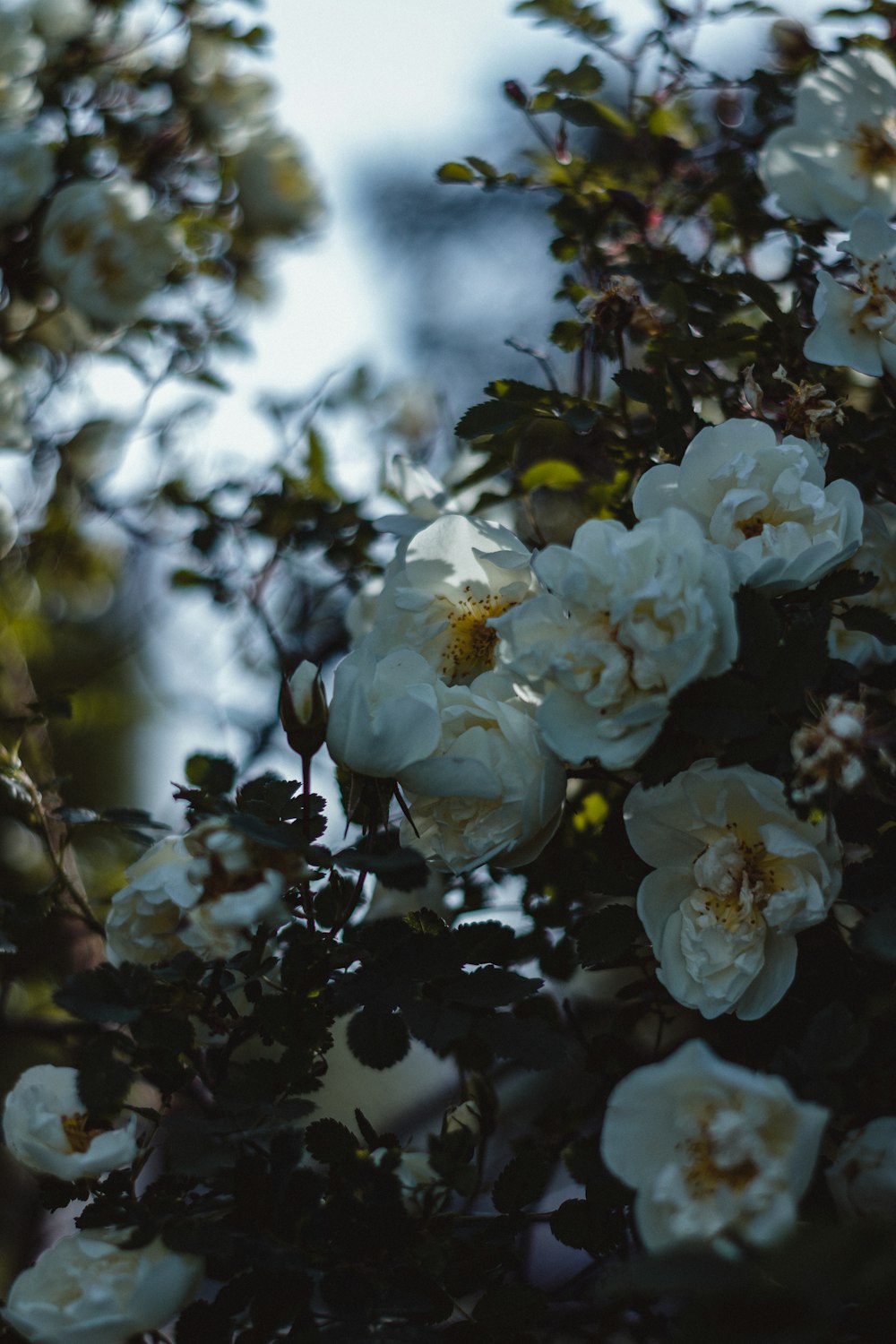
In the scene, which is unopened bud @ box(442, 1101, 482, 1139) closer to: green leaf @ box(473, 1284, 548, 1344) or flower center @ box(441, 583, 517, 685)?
green leaf @ box(473, 1284, 548, 1344)

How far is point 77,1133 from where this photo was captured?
0.49m

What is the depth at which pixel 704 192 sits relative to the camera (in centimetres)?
92

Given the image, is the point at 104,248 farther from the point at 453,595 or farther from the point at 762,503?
the point at 762,503

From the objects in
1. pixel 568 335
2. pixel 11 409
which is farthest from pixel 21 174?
pixel 568 335

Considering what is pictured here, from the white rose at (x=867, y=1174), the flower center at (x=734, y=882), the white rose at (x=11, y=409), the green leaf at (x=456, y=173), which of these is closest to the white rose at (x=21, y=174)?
the white rose at (x=11, y=409)

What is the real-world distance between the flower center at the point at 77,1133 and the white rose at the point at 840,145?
707 mm

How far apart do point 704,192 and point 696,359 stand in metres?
→ 0.34

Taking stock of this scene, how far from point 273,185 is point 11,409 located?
42cm

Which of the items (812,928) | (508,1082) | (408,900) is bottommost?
(508,1082)

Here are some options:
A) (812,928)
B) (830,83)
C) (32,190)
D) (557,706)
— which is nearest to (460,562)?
(557,706)

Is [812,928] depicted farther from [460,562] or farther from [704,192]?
[704,192]

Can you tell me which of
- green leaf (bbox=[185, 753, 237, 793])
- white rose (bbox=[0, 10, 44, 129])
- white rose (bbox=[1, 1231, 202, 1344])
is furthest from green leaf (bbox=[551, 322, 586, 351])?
white rose (bbox=[0, 10, 44, 129])

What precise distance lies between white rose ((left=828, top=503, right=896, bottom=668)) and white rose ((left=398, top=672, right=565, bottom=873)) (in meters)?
0.18

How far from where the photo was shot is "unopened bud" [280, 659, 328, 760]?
0.53 m
